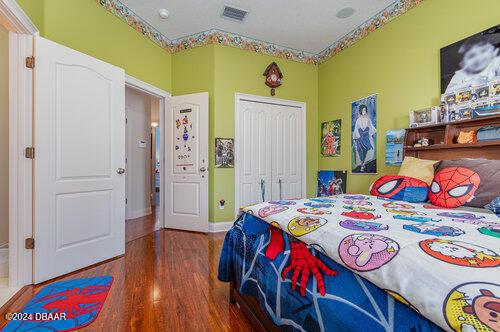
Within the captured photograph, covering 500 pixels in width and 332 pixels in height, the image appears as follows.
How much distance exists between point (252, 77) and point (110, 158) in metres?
2.38

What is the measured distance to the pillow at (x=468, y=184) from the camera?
1448 mm

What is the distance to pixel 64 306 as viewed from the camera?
62.9 inches

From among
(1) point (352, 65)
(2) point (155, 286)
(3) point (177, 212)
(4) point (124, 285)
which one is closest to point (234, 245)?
(2) point (155, 286)

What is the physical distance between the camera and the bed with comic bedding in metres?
0.51

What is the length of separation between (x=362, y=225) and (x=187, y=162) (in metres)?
2.90

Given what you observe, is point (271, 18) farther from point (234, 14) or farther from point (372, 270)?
point (372, 270)

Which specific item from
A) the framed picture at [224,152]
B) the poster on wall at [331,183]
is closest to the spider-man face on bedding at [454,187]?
the poster on wall at [331,183]

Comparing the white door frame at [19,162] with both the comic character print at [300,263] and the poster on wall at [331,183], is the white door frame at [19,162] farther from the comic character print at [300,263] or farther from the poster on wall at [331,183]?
the poster on wall at [331,183]

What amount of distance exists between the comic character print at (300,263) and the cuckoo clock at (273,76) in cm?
307

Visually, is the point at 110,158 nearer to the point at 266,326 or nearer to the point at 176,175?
the point at 176,175

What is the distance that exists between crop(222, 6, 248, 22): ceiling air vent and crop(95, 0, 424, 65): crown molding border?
37 centimetres

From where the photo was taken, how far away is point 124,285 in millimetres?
1891

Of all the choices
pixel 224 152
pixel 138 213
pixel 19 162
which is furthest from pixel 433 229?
pixel 138 213

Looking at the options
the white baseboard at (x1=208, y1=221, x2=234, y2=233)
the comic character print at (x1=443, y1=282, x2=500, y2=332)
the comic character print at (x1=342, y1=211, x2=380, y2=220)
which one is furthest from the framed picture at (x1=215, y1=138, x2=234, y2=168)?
the comic character print at (x1=443, y1=282, x2=500, y2=332)
